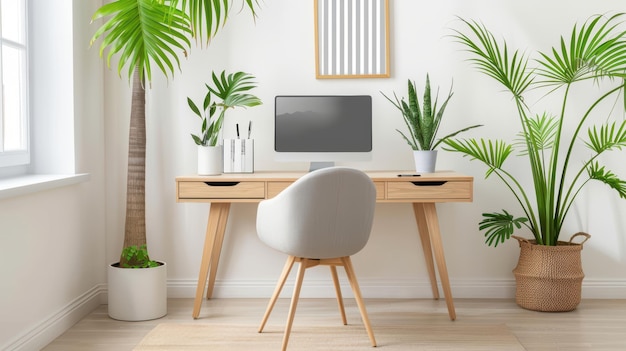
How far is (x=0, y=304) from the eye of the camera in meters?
2.52

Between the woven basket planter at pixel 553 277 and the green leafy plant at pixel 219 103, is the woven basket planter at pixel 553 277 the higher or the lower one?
the lower one

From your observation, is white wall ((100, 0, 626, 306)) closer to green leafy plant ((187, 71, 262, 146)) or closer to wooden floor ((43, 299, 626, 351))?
wooden floor ((43, 299, 626, 351))

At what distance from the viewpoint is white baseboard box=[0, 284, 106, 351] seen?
2.69m

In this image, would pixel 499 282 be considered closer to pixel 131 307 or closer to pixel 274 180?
pixel 274 180

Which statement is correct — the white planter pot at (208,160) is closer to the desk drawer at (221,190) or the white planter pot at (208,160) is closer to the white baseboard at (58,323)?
the desk drawer at (221,190)

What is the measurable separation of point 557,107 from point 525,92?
19cm

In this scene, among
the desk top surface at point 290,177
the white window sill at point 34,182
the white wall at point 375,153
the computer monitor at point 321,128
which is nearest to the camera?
the white window sill at point 34,182

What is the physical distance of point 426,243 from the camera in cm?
362

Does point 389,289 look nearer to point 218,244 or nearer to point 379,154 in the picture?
point 379,154

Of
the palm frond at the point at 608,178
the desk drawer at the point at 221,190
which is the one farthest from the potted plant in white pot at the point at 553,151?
the desk drawer at the point at 221,190

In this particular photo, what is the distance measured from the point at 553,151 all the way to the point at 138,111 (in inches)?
85.0

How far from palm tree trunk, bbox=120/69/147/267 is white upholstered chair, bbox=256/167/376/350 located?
0.89 metres

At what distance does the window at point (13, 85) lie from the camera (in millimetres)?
2920

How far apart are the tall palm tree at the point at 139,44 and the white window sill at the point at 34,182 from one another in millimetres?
280
